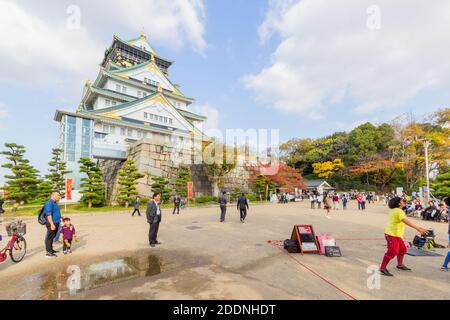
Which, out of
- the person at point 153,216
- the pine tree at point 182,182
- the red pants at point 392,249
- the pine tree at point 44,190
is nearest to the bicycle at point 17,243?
the person at point 153,216

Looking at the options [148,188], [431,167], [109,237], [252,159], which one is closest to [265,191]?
[252,159]

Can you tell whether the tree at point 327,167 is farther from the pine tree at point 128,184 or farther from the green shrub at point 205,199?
the pine tree at point 128,184

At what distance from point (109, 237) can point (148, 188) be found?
14.5 meters

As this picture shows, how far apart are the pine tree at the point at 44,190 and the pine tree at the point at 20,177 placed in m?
0.73

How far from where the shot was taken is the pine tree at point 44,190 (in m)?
18.0

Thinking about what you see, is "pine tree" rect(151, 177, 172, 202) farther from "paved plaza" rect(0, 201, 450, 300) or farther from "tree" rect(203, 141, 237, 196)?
"paved plaza" rect(0, 201, 450, 300)

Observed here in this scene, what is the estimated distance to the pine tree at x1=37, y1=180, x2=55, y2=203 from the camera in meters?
18.0

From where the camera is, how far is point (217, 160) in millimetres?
26859

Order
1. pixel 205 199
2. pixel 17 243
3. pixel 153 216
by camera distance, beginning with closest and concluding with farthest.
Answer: pixel 17 243
pixel 153 216
pixel 205 199

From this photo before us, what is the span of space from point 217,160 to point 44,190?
1670cm

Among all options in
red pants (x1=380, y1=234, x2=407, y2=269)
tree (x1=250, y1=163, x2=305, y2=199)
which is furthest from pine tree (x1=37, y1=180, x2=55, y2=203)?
tree (x1=250, y1=163, x2=305, y2=199)

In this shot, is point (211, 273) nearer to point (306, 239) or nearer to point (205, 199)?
point (306, 239)

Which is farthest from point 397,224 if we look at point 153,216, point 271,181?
point 271,181
